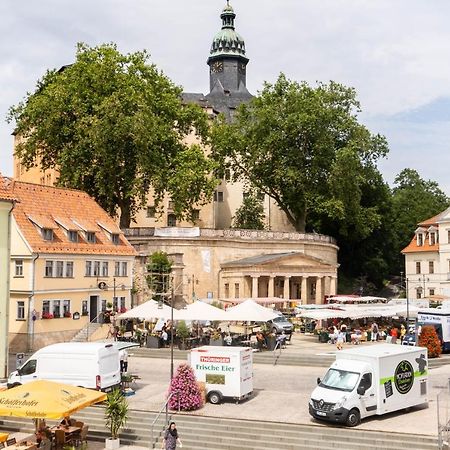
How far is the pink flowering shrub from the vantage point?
25.1 m

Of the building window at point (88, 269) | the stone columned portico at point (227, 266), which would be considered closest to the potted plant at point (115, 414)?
the building window at point (88, 269)

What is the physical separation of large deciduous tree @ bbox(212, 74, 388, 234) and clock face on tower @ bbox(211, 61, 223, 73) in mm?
45577

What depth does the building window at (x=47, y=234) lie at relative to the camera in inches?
1738

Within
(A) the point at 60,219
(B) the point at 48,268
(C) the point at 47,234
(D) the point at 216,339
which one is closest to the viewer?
(D) the point at 216,339

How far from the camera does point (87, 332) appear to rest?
44.3 meters

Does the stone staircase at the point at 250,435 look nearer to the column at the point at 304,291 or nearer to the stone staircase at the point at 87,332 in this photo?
the stone staircase at the point at 87,332

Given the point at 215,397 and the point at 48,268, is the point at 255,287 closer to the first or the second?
the point at 48,268

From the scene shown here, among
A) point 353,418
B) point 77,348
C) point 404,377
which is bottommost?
point 353,418

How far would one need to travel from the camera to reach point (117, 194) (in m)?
64.6

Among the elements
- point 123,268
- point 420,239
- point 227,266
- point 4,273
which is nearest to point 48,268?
point 123,268

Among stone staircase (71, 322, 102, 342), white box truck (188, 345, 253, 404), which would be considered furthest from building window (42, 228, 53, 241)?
white box truck (188, 345, 253, 404)

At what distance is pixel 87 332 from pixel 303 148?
3676cm

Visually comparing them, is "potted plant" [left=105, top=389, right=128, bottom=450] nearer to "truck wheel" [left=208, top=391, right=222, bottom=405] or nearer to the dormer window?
"truck wheel" [left=208, top=391, right=222, bottom=405]

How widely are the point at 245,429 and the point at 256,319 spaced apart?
14.9 meters
